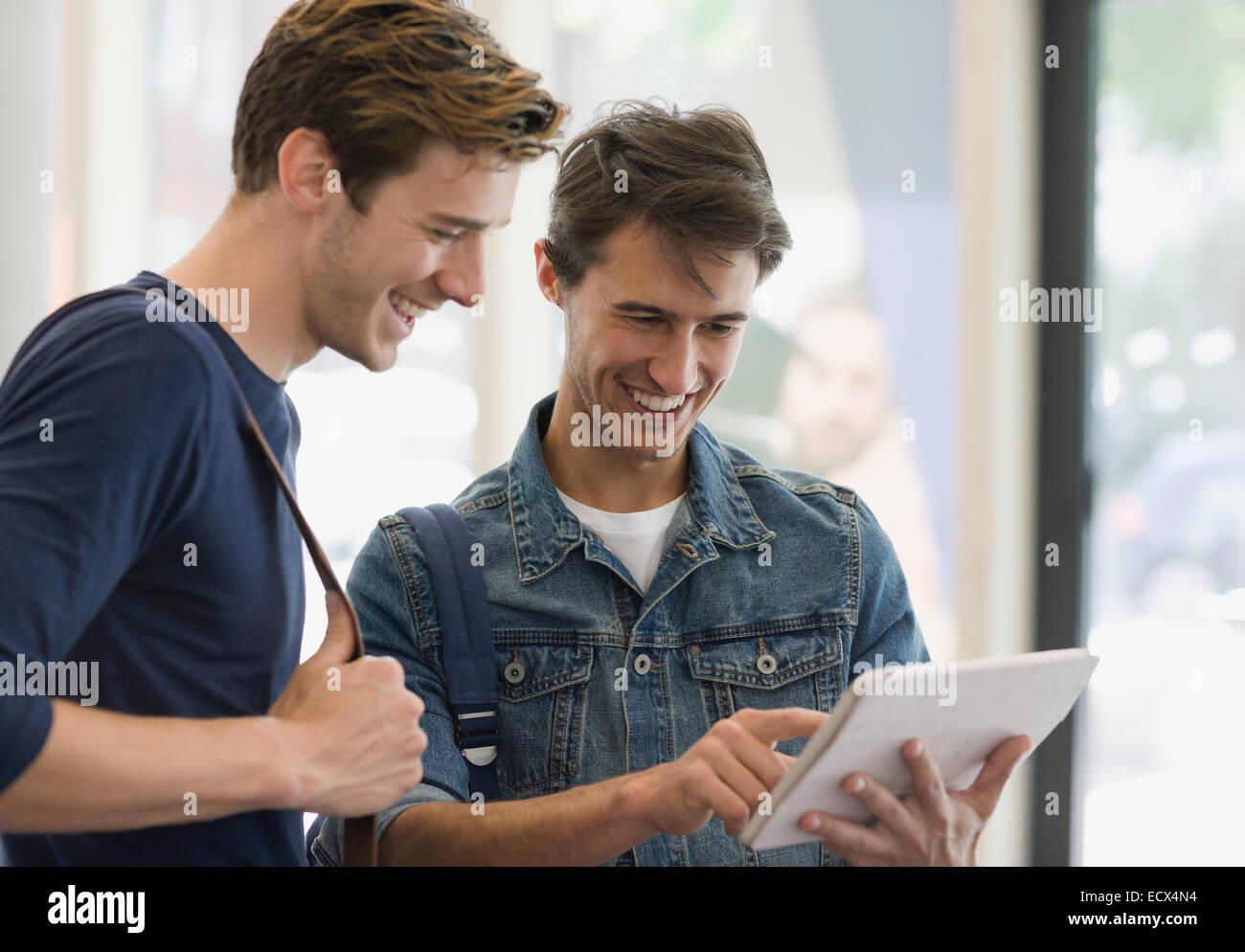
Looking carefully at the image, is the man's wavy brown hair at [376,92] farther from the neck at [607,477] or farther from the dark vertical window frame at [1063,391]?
the dark vertical window frame at [1063,391]

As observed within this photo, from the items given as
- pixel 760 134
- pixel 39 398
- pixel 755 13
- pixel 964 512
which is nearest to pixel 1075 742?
pixel 964 512

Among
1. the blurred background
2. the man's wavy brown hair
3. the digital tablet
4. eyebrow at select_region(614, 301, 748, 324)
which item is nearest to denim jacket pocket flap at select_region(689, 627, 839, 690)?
the digital tablet

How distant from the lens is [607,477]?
4.98 ft

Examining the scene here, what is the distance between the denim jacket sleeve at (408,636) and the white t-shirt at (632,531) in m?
0.22

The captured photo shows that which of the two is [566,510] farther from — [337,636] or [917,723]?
[917,723]

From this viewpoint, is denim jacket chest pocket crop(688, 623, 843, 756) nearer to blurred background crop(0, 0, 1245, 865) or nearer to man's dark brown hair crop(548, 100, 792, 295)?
man's dark brown hair crop(548, 100, 792, 295)

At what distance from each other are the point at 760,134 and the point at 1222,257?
1.13 m

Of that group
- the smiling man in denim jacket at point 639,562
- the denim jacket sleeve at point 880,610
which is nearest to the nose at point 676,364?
the smiling man in denim jacket at point 639,562

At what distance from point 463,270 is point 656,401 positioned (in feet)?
1.15

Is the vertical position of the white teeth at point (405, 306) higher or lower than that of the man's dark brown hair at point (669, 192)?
lower

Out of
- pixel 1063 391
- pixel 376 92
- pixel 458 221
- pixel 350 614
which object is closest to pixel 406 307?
pixel 458 221

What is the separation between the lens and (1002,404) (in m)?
2.75

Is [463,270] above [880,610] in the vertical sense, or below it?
above

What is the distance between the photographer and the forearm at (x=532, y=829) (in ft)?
4.08
